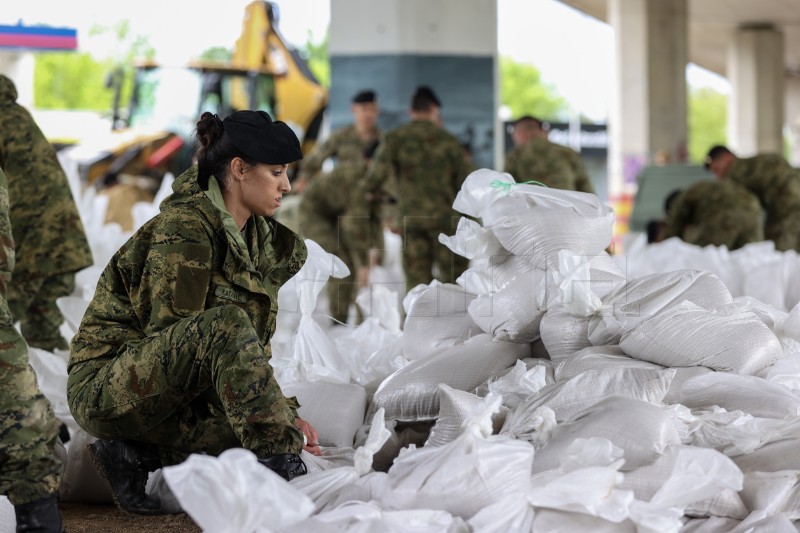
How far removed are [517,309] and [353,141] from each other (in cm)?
440

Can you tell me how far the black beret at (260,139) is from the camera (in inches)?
100

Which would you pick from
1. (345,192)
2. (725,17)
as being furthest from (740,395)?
(725,17)

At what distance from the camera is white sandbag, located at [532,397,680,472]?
2.30 m

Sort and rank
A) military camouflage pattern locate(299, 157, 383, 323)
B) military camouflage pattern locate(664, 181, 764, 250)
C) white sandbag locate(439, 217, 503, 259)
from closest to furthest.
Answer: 1. white sandbag locate(439, 217, 503, 259)
2. military camouflage pattern locate(299, 157, 383, 323)
3. military camouflage pattern locate(664, 181, 764, 250)

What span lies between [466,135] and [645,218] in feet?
5.88

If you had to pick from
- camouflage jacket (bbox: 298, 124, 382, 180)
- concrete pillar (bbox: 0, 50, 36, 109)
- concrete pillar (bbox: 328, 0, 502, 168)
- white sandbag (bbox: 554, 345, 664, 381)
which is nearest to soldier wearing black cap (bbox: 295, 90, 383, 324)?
camouflage jacket (bbox: 298, 124, 382, 180)

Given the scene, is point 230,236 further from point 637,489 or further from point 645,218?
point 645,218

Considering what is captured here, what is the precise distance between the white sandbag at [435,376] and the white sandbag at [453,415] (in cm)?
24

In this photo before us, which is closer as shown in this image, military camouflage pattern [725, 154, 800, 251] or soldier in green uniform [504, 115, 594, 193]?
soldier in green uniform [504, 115, 594, 193]

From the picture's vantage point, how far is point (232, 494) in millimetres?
1863

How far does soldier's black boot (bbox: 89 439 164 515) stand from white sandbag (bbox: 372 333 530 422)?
598 millimetres

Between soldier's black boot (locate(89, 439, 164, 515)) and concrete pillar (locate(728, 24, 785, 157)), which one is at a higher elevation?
concrete pillar (locate(728, 24, 785, 157))

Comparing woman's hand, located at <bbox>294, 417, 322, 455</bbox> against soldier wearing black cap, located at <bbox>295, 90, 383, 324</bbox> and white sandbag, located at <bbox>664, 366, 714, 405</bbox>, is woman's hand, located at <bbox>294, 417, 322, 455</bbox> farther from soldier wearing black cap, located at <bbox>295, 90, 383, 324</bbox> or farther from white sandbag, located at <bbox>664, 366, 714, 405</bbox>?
soldier wearing black cap, located at <bbox>295, 90, 383, 324</bbox>

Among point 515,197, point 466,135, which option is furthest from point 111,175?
point 515,197
